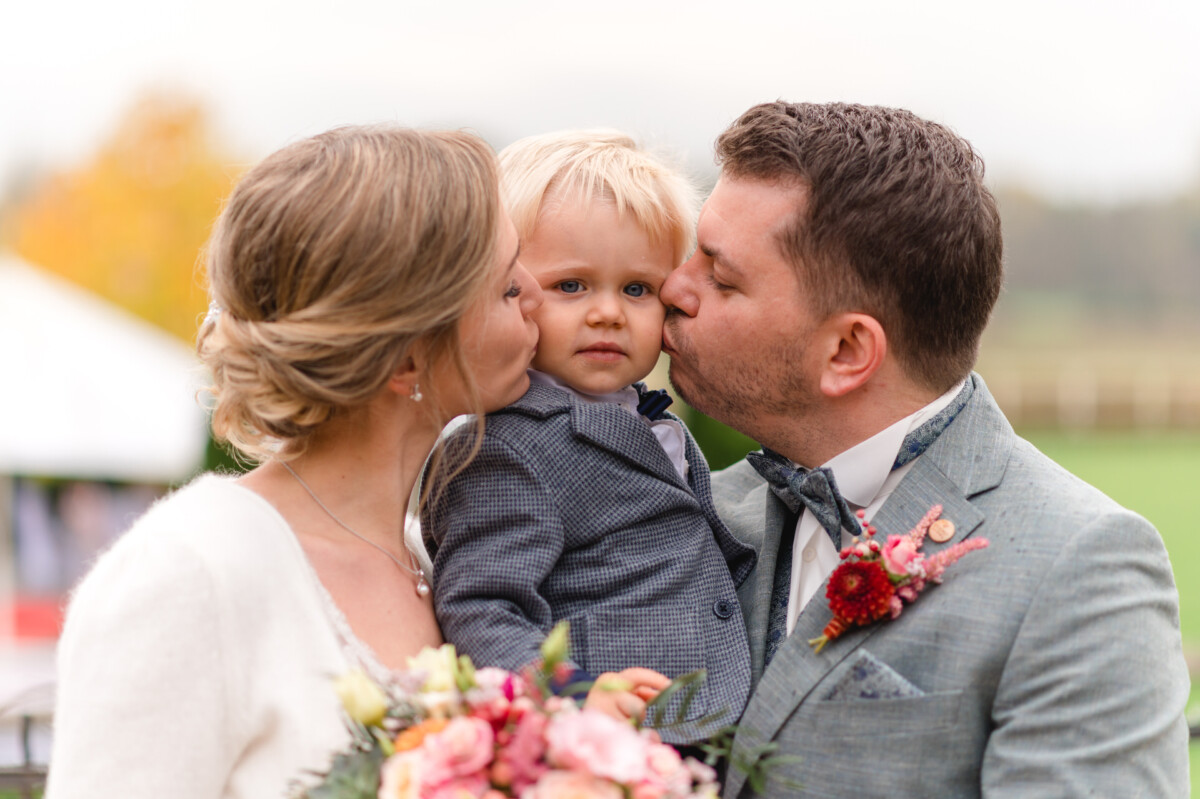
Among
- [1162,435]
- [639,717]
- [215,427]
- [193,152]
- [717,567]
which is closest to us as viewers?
[639,717]

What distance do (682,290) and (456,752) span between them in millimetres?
1736

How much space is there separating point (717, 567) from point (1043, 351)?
56646mm

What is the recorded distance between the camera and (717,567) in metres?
2.92

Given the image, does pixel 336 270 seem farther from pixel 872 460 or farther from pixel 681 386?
Result: pixel 872 460

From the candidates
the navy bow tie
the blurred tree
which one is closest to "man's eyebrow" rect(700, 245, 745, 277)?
the navy bow tie

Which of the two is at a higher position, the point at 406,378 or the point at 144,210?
the point at 406,378

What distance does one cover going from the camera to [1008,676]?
243cm

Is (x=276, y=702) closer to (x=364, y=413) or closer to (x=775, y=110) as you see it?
(x=364, y=413)

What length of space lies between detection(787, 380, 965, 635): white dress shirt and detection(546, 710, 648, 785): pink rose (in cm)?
127

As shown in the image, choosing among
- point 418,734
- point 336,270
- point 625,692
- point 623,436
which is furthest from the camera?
point 623,436

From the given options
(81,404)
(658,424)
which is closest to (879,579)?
(658,424)

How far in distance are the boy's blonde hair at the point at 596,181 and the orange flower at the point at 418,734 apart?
5.27 feet

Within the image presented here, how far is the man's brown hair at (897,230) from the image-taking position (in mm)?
2980

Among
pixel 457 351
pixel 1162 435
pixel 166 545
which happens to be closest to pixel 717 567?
pixel 457 351
